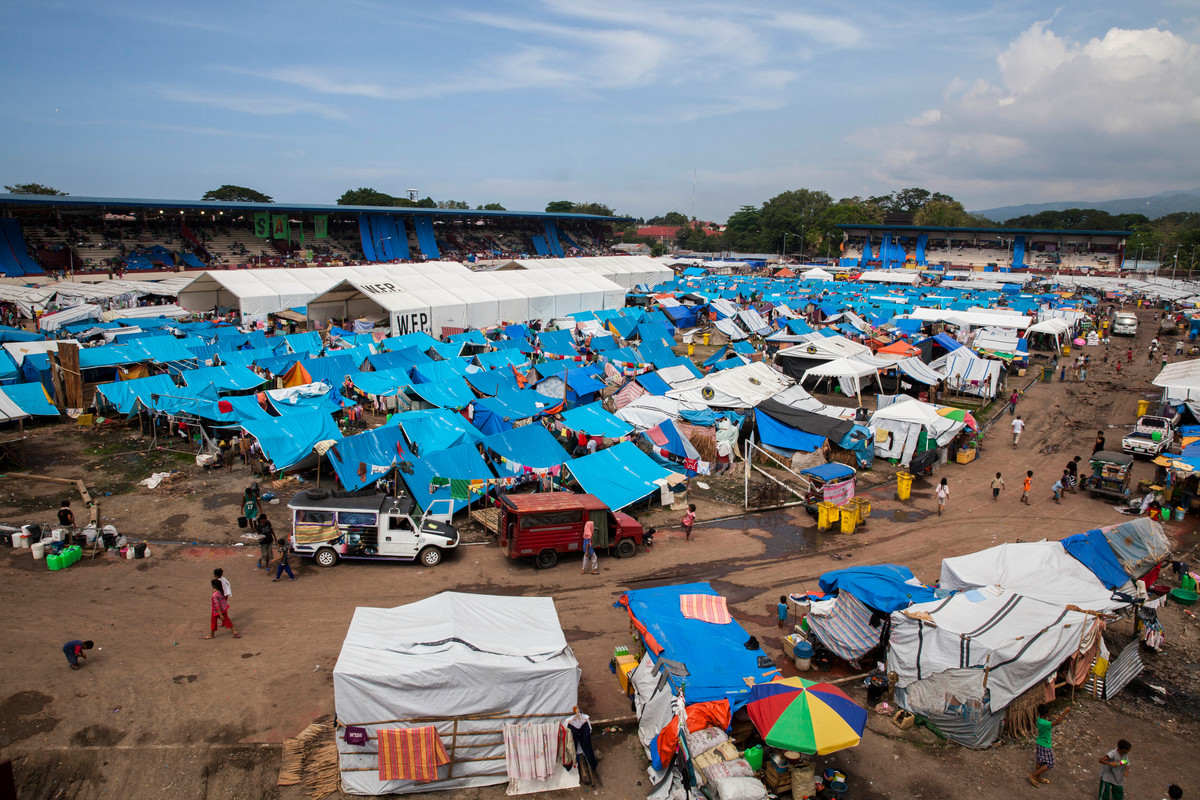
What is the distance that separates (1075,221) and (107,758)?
425ft

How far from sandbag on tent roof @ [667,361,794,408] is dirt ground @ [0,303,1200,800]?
10.0 ft

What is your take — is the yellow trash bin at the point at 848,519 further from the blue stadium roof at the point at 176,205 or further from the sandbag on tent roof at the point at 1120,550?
the blue stadium roof at the point at 176,205

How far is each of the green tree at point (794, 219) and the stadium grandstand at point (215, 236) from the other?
129 feet

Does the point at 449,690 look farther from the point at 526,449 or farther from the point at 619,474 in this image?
the point at 526,449

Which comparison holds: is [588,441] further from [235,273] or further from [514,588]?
[235,273]

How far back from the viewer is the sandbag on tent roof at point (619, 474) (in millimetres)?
12961

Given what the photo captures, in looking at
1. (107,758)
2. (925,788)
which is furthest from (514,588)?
(925,788)

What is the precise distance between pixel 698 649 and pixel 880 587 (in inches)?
112

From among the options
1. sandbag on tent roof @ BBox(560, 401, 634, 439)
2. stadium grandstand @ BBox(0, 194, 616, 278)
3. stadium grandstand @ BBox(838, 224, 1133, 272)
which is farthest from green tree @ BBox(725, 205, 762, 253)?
sandbag on tent roof @ BBox(560, 401, 634, 439)

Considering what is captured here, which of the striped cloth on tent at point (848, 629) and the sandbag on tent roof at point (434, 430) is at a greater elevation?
the sandbag on tent roof at point (434, 430)

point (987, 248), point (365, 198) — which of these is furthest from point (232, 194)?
point (987, 248)

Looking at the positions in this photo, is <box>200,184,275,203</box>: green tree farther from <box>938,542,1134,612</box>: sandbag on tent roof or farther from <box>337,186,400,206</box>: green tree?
<box>938,542,1134,612</box>: sandbag on tent roof

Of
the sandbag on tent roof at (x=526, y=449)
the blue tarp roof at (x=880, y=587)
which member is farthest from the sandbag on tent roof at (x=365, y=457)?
the blue tarp roof at (x=880, y=587)

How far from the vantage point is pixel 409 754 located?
20.0 ft
